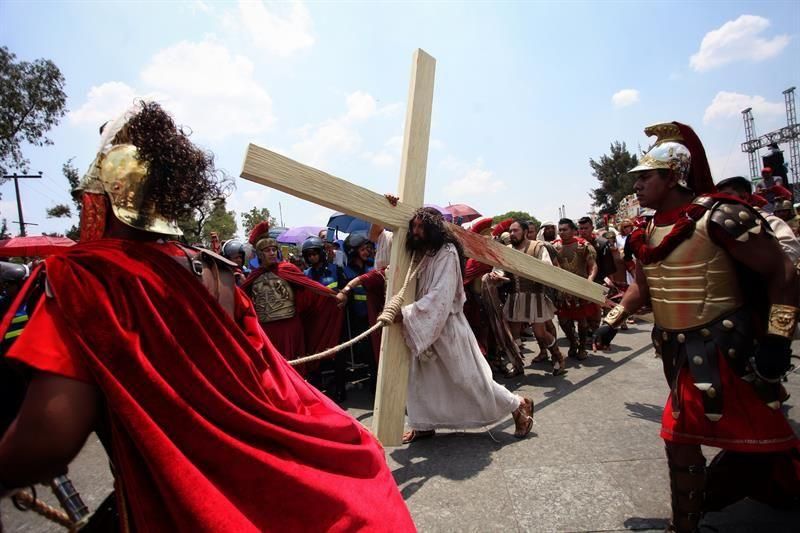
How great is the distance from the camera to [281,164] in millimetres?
2533

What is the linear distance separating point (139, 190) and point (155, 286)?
30 centimetres

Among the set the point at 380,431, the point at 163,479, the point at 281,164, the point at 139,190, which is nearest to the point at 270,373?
the point at 163,479

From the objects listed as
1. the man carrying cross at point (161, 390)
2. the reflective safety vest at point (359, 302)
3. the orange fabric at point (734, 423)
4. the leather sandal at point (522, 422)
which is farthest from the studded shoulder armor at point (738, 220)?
the reflective safety vest at point (359, 302)

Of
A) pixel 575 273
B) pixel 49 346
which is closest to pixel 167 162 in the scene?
pixel 49 346

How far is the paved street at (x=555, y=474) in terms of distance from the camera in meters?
2.45

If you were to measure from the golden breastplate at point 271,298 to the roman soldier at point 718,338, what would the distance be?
3763 mm

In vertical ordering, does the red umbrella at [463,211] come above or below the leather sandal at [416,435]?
above

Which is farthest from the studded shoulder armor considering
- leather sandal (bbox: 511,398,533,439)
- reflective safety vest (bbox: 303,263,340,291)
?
reflective safety vest (bbox: 303,263,340,291)

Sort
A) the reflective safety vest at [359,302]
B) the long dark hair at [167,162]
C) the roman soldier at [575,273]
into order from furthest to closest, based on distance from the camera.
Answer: the roman soldier at [575,273] → the reflective safety vest at [359,302] → the long dark hair at [167,162]

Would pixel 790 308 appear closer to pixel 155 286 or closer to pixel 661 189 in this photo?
pixel 661 189

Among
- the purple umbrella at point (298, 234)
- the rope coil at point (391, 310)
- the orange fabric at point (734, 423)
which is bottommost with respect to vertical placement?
the orange fabric at point (734, 423)

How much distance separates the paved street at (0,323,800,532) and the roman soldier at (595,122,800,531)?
0.99ft

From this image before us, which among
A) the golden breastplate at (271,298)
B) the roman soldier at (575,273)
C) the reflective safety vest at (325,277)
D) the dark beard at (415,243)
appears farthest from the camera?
the roman soldier at (575,273)

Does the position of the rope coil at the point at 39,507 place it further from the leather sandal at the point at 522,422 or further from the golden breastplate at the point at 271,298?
the golden breastplate at the point at 271,298
